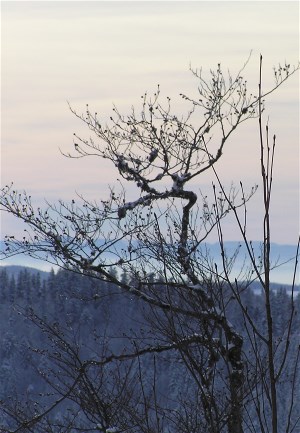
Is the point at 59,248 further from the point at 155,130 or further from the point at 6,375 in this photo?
the point at 6,375

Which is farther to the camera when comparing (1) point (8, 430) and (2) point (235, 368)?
(1) point (8, 430)

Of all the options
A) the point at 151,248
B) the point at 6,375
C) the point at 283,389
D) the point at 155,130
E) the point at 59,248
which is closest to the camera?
the point at 151,248

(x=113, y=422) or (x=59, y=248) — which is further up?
(x=59, y=248)

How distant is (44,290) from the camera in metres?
159

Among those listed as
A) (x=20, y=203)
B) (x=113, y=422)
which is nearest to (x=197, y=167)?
(x=20, y=203)

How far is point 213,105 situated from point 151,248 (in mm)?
2770

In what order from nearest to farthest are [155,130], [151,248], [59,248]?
[151,248], [59,248], [155,130]

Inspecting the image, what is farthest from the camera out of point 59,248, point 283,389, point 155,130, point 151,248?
point 283,389

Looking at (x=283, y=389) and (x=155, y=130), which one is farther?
(x=283, y=389)

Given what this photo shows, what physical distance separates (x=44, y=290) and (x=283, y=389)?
53.4m

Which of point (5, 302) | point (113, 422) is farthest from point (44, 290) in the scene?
point (113, 422)

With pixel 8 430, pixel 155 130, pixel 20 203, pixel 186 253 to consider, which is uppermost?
pixel 155 130

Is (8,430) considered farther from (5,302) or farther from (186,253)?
(5,302)

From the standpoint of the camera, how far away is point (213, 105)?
1130 cm
